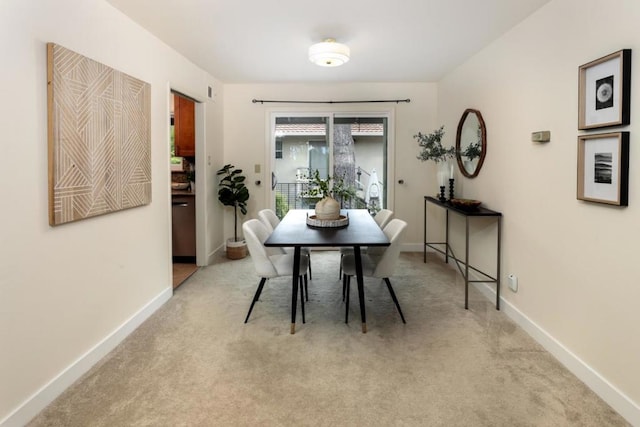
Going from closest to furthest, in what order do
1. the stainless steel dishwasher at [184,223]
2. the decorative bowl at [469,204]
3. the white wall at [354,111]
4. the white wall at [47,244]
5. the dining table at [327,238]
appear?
the white wall at [47,244] → the dining table at [327,238] → the decorative bowl at [469,204] → the stainless steel dishwasher at [184,223] → the white wall at [354,111]

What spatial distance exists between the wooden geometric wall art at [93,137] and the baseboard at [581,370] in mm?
3013

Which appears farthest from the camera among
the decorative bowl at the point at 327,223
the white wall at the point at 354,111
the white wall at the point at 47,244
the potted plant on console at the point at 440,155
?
the white wall at the point at 354,111

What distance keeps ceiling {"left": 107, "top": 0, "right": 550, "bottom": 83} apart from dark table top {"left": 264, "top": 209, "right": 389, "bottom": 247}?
5.30ft

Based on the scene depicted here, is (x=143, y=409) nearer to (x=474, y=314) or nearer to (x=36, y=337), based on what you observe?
(x=36, y=337)

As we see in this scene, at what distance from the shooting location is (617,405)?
1.87 metres

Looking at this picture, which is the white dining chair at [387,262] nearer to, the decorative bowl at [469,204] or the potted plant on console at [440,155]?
the decorative bowl at [469,204]

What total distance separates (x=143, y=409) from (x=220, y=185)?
337 centimetres

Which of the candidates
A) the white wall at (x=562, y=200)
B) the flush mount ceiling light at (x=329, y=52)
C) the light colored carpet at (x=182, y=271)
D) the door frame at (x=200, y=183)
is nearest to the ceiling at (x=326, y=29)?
the flush mount ceiling light at (x=329, y=52)

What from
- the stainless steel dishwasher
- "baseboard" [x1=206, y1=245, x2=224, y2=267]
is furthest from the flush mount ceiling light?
"baseboard" [x1=206, y1=245, x2=224, y2=267]

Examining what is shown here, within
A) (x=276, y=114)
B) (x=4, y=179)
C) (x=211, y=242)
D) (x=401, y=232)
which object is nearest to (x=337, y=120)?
(x=276, y=114)

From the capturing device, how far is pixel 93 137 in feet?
7.47

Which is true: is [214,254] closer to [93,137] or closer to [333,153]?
[333,153]

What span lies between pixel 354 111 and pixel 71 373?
4357mm

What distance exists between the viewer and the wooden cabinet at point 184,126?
463cm
